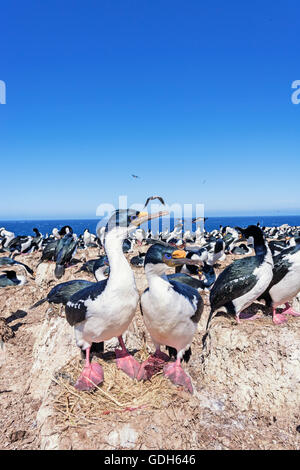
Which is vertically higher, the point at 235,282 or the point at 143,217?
the point at 143,217

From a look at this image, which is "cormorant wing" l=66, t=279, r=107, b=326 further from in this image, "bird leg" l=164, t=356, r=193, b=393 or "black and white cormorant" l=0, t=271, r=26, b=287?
"black and white cormorant" l=0, t=271, r=26, b=287

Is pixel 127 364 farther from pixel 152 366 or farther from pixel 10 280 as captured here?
pixel 10 280

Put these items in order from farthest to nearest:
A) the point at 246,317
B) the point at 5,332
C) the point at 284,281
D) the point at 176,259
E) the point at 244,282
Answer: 1. the point at 5,332
2. the point at 246,317
3. the point at 284,281
4. the point at 244,282
5. the point at 176,259

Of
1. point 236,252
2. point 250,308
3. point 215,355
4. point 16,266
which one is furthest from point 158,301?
point 236,252

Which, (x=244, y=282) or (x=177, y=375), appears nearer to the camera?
(x=177, y=375)

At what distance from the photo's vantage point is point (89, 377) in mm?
3688

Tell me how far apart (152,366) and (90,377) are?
854 mm

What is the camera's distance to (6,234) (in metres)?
25.5

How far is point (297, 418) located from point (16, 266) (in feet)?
42.0

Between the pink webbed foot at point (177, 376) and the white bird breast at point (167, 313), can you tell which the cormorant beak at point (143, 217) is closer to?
the white bird breast at point (167, 313)

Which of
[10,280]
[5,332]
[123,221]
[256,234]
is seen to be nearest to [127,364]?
[123,221]

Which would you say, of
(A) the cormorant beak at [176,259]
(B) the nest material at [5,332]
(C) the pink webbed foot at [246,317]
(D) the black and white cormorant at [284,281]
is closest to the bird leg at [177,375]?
(A) the cormorant beak at [176,259]
